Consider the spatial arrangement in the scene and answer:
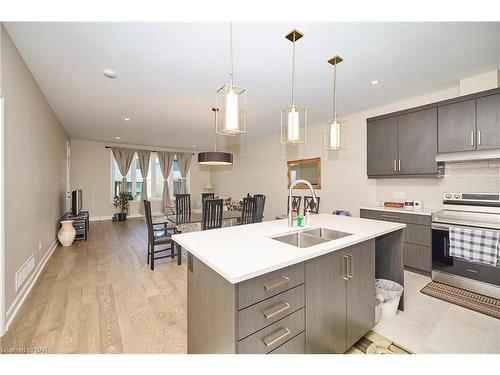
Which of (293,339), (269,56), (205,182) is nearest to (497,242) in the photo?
(293,339)

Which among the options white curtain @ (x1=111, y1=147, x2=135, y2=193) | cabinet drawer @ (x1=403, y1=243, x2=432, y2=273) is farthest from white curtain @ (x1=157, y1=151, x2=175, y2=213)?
cabinet drawer @ (x1=403, y1=243, x2=432, y2=273)

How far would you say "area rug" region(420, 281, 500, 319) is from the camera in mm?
2160

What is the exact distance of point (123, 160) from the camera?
736 cm

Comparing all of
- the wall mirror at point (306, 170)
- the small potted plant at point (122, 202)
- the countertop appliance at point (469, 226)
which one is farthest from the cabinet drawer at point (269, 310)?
the small potted plant at point (122, 202)

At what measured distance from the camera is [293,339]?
1.21m

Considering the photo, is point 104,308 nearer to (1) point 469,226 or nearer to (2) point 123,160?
(1) point 469,226

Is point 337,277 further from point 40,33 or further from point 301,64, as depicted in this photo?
point 40,33

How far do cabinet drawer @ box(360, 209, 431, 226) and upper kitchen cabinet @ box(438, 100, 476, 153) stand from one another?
3.05 ft

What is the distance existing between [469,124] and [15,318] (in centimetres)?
522

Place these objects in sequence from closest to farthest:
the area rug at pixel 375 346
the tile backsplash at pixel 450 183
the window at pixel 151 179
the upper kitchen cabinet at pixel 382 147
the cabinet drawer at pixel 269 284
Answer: the cabinet drawer at pixel 269 284, the area rug at pixel 375 346, the tile backsplash at pixel 450 183, the upper kitchen cabinet at pixel 382 147, the window at pixel 151 179

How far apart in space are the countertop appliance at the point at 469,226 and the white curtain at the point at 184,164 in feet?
24.8

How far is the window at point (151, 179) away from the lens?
7.51 m

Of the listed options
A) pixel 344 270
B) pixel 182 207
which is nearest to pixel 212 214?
pixel 182 207

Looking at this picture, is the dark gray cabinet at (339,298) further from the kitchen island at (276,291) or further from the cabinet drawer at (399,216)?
the cabinet drawer at (399,216)
